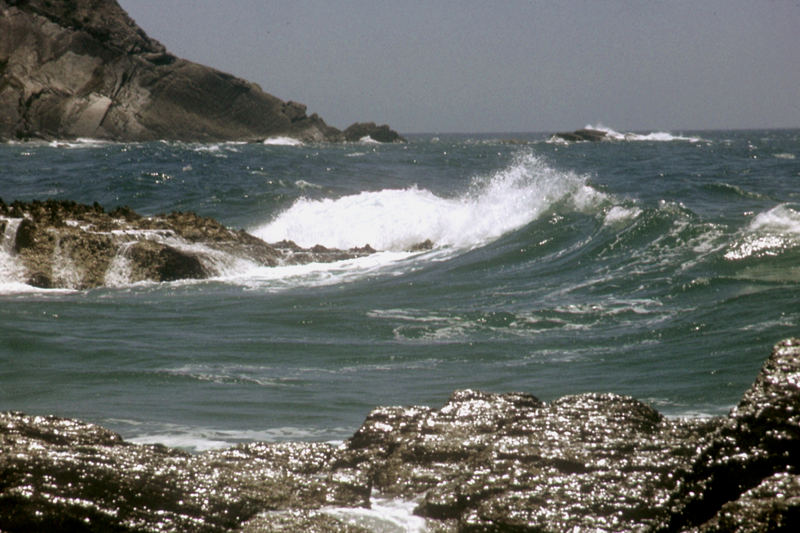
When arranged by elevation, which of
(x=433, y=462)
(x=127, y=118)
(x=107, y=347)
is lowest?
(x=107, y=347)

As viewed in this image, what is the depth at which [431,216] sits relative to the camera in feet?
62.8

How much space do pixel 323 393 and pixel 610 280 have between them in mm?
5778

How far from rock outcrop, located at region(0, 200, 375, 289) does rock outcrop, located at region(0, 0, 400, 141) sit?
60.4 metres

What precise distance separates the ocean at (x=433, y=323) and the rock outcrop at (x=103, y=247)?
204 mm

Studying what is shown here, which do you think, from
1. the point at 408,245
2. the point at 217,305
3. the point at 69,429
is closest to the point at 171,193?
the point at 408,245

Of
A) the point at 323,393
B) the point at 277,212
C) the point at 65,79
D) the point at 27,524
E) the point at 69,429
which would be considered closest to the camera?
the point at 27,524

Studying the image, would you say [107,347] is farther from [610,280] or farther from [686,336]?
[610,280]

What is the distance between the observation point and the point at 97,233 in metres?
11.7

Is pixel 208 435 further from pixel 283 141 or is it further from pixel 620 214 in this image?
pixel 283 141

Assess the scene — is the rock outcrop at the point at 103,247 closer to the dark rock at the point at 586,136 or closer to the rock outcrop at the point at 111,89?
the rock outcrop at the point at 111,89

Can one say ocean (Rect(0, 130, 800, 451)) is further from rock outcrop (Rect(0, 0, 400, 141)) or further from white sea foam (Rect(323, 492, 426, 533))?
rock outcrop (Rect(0, 0, 400, 141))

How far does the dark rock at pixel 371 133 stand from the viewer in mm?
93125

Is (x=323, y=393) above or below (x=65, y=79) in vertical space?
below

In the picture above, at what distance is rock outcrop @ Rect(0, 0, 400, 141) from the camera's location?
71062 mm
